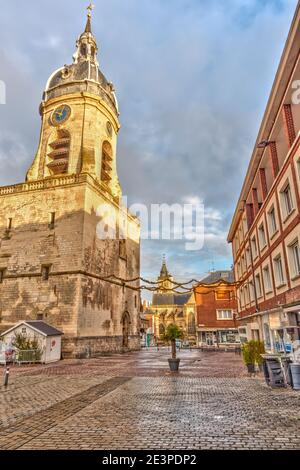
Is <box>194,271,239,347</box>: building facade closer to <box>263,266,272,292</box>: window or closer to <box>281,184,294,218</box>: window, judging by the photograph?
<box>263,266,272,292</box>: window

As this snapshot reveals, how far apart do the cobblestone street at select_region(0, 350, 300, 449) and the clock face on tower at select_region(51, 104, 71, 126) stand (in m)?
26.2

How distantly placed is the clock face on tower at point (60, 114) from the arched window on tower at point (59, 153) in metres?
1.08

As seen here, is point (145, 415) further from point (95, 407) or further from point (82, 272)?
point (82, 272)

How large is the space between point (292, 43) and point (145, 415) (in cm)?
1296

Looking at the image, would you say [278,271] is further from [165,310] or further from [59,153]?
[165,310]

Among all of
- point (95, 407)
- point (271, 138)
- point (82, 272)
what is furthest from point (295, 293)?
point (82, 272)

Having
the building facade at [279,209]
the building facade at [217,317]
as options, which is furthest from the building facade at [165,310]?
the building facade at [279,209]

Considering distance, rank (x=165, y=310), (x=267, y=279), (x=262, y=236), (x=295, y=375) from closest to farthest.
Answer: (x=295, y=375)
(x=267, y=279)
(x=262, y=236)
(x=165, y=310)

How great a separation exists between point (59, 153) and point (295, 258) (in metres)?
24.3

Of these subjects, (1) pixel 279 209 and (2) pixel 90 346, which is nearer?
(1) pixel 279 209

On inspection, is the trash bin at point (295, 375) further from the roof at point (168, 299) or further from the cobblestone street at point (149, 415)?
the roof at point (168, 299)

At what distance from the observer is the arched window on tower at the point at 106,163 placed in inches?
1275

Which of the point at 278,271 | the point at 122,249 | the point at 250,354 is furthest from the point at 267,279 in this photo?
the point at 122,249

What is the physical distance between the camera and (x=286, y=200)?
14.2m
